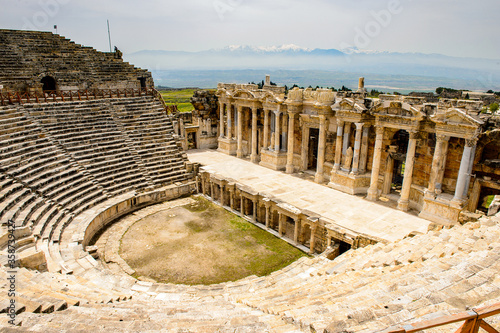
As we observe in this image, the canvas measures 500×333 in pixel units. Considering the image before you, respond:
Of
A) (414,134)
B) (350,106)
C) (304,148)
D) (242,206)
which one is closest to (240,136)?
(304,148)

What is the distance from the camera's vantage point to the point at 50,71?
22609 mm

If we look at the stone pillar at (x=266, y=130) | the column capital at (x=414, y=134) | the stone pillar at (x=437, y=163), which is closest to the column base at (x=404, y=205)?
the stone pillar at (x=437, y=163)

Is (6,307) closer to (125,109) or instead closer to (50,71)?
(125,109)

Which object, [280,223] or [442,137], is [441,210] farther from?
[280,223]

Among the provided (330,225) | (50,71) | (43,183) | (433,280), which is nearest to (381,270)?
(433,280)

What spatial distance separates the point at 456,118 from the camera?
13.1 m

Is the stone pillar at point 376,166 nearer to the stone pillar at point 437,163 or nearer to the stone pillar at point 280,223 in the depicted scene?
the stone pillar at point 437,163

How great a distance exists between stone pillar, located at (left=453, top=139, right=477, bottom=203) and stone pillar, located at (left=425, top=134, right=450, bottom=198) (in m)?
0.83

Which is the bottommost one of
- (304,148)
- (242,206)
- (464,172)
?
(242,206)

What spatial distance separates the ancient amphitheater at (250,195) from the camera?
5953 mm

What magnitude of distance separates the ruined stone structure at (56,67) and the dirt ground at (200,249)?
1287 cm

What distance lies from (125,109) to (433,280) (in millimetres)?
21406

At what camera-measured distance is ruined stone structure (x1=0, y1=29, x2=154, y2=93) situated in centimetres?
2136

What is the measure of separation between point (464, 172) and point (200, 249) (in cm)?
1151
